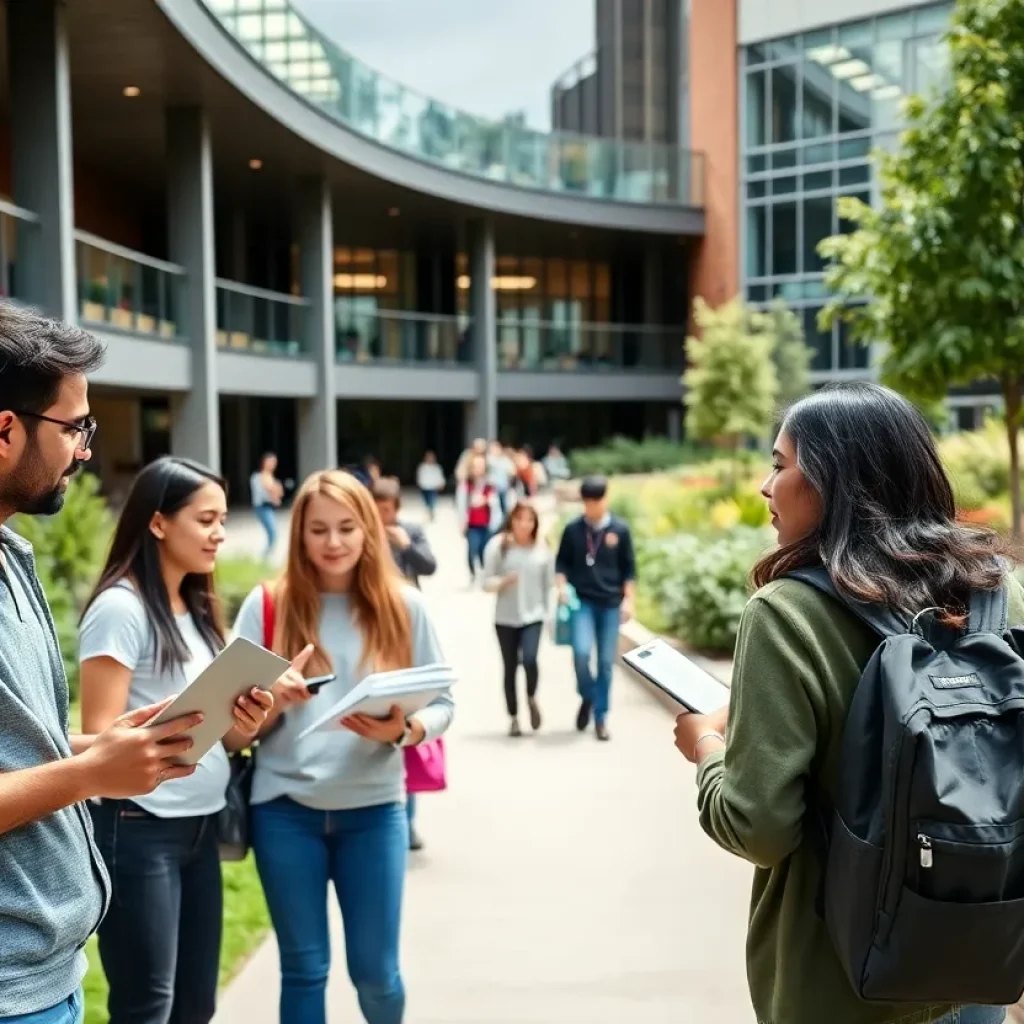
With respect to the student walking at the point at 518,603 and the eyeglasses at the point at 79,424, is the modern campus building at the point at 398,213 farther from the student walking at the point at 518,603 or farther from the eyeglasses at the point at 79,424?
the eyeglasses at the point at 79,424

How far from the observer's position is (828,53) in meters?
39.4

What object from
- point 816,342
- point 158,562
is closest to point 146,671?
point 158,562

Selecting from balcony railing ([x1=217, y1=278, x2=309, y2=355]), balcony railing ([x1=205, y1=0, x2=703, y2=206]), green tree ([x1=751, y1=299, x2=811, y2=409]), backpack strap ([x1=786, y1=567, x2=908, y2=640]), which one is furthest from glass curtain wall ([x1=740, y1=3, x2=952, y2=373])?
backpack strap ([x1=786, y1=567, x2=908, y2=640])

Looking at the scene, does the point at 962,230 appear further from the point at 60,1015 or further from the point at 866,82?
the point at 866,82

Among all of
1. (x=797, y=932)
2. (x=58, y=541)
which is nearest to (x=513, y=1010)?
(x=797, y=932)

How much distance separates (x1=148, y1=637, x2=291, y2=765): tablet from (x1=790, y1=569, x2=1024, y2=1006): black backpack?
122cm

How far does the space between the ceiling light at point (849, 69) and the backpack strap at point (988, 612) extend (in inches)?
1584

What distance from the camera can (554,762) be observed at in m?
8.98

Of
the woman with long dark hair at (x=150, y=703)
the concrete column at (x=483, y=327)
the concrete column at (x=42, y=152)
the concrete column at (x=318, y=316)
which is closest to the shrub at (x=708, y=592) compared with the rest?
the woman with long dark hair at (x=150, y=703)

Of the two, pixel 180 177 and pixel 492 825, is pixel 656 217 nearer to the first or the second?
pixel 180 177

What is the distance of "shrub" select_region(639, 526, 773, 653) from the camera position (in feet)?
39.7

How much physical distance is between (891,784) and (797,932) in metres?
0.40

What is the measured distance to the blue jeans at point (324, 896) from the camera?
381cm

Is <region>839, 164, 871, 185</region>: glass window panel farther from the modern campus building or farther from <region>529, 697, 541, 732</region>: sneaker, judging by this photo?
<region>529, 697, 541, 732</region>: sneaker
